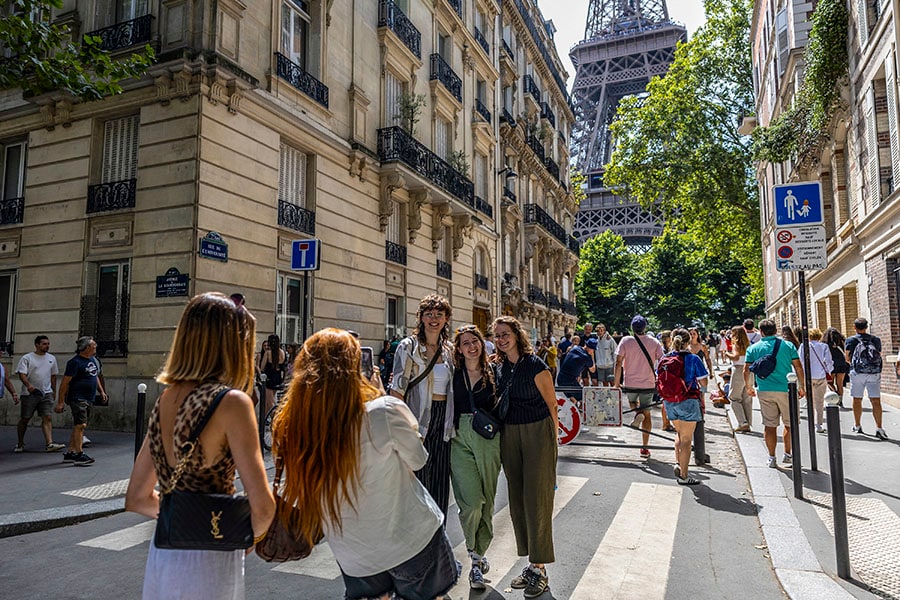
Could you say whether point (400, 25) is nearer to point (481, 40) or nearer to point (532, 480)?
point (481, 40)

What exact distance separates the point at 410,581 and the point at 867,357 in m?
9.56

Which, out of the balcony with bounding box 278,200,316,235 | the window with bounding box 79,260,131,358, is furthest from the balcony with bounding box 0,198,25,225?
the balcony with bounding box 278,200,316,235

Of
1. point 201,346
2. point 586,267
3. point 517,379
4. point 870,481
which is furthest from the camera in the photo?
point 586,267

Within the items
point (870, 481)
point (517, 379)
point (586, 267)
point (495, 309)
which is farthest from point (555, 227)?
point (517, 379)

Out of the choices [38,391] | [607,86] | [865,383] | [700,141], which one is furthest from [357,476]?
[607,86]

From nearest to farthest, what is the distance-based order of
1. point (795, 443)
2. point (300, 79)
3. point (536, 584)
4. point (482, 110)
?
point (536, 584), point (795, 443), point (300, 79), point (482, 110)

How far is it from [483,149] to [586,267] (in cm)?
3369

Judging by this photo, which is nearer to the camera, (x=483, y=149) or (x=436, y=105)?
(x=436, y=105)

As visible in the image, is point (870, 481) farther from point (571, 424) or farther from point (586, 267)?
point (586, 267)

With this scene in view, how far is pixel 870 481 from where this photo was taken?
6602 millimetres

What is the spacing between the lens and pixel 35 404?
29.5 feet

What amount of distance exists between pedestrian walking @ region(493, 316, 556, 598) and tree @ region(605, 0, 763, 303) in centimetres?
2641

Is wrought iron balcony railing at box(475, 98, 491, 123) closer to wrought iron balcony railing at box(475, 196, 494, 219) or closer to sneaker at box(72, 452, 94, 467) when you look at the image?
wrought iron balcony railing at box(475, 196, 494, 219)

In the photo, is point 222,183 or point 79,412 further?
point 222,183
